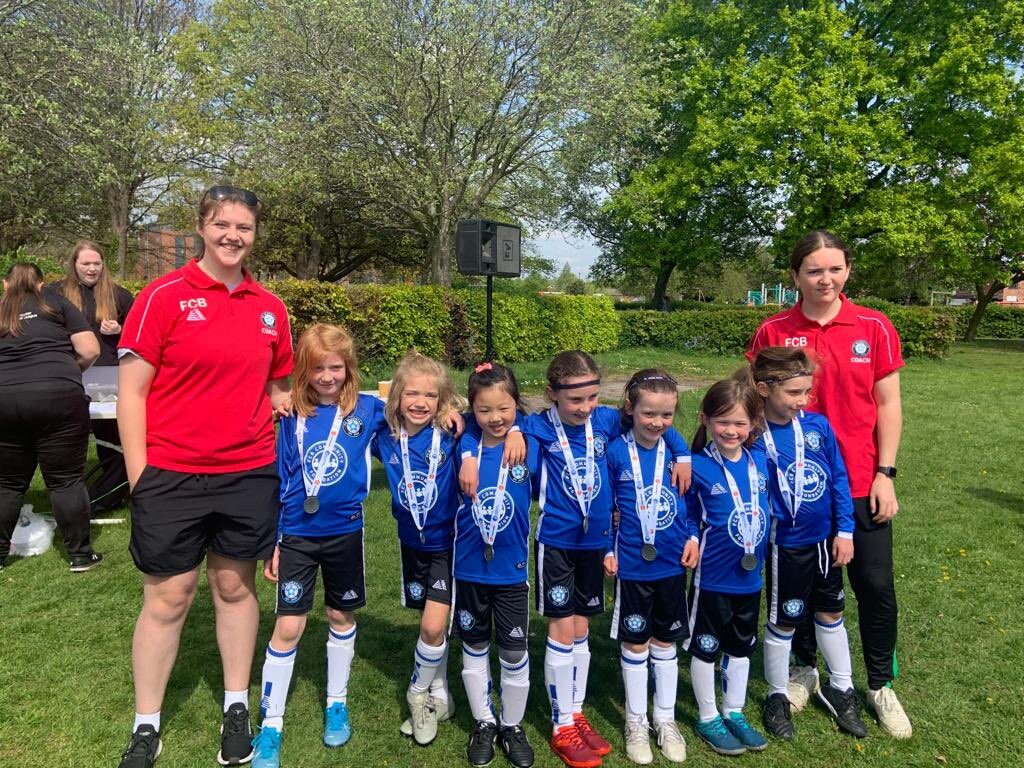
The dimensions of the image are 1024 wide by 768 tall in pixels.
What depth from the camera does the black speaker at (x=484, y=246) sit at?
9977 millimetres

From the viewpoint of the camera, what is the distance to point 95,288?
17.6 ft

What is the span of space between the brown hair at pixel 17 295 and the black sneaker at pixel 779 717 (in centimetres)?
481

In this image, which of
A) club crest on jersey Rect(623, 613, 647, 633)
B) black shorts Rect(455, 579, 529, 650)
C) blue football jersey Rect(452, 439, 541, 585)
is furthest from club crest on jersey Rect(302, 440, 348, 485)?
club crest on jersey Rect(623, 613, 647, 633)

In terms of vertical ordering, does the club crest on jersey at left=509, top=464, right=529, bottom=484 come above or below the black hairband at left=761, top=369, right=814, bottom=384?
below

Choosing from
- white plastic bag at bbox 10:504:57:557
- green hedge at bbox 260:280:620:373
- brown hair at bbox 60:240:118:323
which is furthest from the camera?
green hedge at bbox 260:280:620:373

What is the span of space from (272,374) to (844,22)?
75.4ft

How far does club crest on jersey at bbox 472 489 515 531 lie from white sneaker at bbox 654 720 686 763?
111 centimetres

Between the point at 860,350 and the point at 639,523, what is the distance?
121cm

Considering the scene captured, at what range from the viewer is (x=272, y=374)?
9.09 feet

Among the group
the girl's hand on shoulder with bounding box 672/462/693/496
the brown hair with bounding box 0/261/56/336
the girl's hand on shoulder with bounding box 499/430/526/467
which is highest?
the brown hair with bounding box 0/261/56/336

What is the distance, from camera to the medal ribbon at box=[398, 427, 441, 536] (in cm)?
276

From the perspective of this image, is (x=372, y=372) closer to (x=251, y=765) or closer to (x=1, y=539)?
(x=1, y=539)

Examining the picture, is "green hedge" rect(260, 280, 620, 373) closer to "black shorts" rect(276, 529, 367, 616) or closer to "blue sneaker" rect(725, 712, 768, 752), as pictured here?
"black shorts" rect(276, 529, 367, 616)

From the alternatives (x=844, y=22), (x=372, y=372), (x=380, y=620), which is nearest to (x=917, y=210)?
(x=844, y=22)
